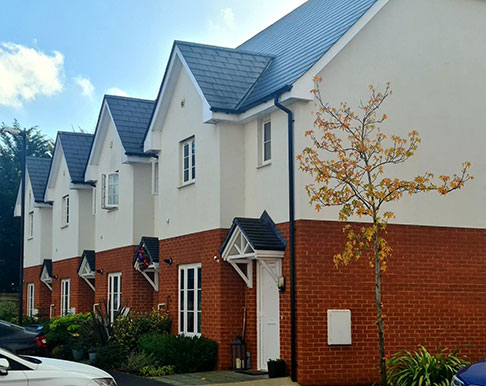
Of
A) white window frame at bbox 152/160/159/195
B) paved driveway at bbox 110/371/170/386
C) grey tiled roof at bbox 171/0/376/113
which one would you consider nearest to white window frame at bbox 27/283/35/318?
white window frame at bbox 152/160/159/195

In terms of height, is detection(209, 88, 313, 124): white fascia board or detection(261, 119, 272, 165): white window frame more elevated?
detection(209, 88, 313, 124): white fascia board

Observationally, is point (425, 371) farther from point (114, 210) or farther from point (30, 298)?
point (30, 298)

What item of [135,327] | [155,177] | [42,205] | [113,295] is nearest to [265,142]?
[135,327]

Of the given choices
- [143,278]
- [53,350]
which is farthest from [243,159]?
[53,350]

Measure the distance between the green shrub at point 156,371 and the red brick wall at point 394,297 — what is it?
2.94 meters

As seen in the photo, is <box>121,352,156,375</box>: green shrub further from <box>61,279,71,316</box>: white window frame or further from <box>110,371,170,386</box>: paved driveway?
<box>61,279,71,316</box>: white window frame

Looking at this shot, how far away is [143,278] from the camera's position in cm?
2377

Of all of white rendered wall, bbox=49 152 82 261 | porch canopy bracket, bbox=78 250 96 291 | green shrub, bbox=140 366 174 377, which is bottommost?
green shrub, bbox=140 366 174 377

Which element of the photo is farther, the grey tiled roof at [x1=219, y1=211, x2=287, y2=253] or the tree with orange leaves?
the grey tiled roof at [x1=219, y1=211, x2=287, y2=253]

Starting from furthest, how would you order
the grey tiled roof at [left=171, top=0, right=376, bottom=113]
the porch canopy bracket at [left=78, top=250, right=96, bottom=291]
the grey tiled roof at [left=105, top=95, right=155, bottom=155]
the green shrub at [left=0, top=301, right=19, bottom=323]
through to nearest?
the green shrub at [left=0, top=301, right=19, bottom=323] → the porch canopy bracket at [left=78, top=250, right=96, bottom=291] → the grey tiled roof at [left=105, top=95, right=155, bottom=155] → the grey tiled roof at [left=171, top=0, right=376, bottom=113]

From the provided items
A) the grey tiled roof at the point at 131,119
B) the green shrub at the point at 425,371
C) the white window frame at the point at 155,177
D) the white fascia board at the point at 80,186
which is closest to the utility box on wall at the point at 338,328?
the green shrub at the point at 425,371

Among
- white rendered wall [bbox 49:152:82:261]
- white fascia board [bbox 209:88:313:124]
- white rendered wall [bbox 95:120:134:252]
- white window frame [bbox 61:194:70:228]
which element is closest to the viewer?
white fascia board [bbox 209:88:313:124]

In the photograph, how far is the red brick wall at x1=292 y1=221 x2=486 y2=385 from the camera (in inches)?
634

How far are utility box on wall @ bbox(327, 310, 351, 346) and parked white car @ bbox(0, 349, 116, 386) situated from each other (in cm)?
676
